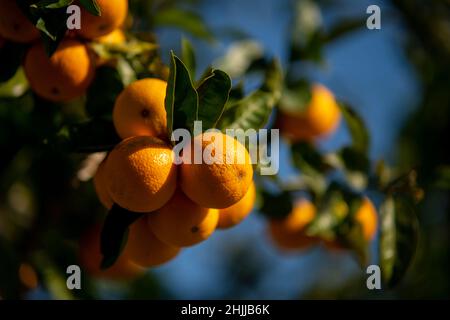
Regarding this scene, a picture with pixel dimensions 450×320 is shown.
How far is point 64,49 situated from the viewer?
176 centimetres

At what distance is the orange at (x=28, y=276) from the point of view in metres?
2.43

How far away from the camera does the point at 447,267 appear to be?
3.14 m

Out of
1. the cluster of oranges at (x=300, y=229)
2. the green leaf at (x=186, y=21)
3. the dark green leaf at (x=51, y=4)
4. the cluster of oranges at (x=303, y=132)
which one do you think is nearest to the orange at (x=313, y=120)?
the cluster of oranges at (x=303, y=132)

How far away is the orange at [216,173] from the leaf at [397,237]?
68cm

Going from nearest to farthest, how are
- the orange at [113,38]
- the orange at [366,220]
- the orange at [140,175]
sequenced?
the orange at [140,175]
the orange at [113,38]
the orange at [366,220]

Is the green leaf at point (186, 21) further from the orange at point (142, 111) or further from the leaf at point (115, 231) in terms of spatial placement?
the leaf at point (115, 231)

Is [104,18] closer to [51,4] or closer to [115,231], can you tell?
[51,4]

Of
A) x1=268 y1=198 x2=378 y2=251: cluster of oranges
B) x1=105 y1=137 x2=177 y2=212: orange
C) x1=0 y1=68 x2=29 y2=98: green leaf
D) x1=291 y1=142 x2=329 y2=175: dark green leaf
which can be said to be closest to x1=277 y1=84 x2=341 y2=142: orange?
x1=291 y1=142 x2=329 y2=175: dark green leaf

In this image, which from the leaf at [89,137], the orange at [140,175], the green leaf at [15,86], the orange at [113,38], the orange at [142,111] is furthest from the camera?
the green leaf at [15,86]

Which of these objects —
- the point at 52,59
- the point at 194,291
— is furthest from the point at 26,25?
the point at 194,291

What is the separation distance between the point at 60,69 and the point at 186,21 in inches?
30.7

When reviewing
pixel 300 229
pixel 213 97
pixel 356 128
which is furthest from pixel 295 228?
pixel 213 97

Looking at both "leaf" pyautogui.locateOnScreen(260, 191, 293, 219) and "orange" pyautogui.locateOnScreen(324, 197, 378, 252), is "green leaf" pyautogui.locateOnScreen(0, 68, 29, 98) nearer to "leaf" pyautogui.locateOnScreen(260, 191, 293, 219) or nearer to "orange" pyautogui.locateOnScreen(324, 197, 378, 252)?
"leaf" pyautogui.locateOnScreen(260, 191, 293, 219)

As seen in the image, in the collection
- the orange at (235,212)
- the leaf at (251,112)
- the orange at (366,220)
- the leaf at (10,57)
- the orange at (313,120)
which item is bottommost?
the orange at (235,212)
